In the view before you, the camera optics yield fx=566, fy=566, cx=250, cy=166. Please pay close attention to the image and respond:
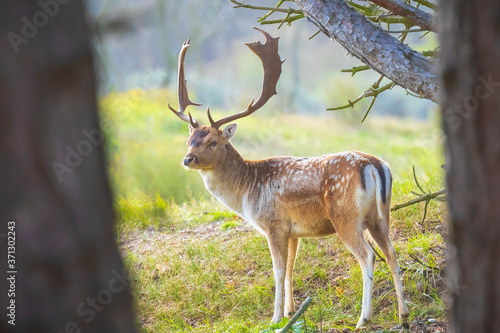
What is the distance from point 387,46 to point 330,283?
2558 millimetres

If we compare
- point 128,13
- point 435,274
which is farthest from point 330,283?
point 128,13

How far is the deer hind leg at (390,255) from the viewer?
4.20 m

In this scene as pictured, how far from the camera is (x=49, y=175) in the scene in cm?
169

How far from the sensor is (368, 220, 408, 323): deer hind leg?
13.8 ft

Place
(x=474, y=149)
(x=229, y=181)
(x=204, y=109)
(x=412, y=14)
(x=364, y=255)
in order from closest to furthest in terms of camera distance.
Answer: (x=474, y=149)
(x=412, y=14)
(x=364, y=255)
(x=229, y=181)
(x=204, y=109)

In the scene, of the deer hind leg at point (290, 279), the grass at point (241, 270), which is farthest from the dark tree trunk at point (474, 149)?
the deer hind leg at point (290, 279)

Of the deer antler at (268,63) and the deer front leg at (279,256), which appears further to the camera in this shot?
the deer antler at (268,63)

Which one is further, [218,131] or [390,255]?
[218,131]

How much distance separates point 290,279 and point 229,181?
3.41 feet

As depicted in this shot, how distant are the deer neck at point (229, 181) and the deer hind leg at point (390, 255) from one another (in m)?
1.29

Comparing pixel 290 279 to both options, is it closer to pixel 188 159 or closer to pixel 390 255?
pixel 390 255

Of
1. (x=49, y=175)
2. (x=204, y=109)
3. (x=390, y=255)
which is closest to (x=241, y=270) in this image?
(x=390, y=255)

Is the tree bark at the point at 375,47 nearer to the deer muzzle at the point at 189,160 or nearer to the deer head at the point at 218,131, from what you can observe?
the deer head at the point at 218,131

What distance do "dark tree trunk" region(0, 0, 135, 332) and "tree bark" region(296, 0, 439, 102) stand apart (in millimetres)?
2004
